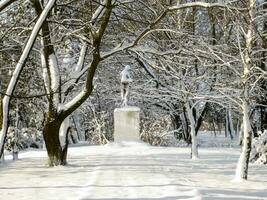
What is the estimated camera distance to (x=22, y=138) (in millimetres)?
28938

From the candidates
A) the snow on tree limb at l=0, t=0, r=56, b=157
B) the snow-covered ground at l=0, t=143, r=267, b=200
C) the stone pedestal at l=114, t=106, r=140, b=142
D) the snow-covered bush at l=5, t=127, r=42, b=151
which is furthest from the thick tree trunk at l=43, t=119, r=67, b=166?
the stone pedestal at l=114, t=106, r=140, b=142

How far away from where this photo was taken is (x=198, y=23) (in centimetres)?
3078

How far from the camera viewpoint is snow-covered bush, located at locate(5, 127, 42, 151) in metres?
20.8

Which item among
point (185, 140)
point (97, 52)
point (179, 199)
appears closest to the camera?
point (179, 199)

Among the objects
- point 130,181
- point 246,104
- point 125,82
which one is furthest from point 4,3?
point 125,82

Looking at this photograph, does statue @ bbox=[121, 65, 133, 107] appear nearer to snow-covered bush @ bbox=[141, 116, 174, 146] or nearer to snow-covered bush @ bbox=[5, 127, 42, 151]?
snow-covered bush @ bbox=[141, 116, 174, 146]

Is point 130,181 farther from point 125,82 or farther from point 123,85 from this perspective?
point 123,85

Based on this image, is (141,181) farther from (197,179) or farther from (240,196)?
(240,196)

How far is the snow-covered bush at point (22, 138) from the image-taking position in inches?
818

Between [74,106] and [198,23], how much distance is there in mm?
16693

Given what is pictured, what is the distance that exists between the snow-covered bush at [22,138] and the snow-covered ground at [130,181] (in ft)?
14.2

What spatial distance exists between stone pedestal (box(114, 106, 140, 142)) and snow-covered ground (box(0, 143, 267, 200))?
9.85 metres

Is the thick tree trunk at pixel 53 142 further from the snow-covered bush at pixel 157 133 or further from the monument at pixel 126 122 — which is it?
the snow-covered bush at pixel 157 133

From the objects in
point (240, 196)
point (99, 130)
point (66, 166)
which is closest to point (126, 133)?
point (99, 130)
